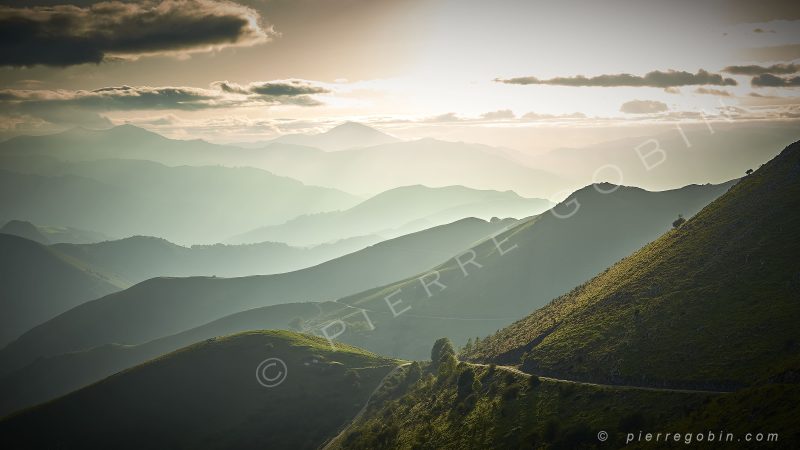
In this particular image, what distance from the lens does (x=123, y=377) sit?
188250 millimetres

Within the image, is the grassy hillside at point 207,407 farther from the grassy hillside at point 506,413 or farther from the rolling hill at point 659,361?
the grassy hillside at point 506,413

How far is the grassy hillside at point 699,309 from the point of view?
78938 mm

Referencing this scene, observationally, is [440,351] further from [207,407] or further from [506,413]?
[506,413]

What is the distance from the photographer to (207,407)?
170 m

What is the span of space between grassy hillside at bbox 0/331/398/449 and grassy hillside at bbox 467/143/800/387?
6222 cm

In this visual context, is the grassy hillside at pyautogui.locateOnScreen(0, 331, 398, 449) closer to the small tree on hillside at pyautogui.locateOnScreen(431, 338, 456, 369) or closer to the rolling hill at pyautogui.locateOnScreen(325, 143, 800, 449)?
the small tree on hillside at pyautogui.locateOnScreen(431, 338, 456, 369)

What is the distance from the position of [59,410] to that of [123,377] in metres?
21.8

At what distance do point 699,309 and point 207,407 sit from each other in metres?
153

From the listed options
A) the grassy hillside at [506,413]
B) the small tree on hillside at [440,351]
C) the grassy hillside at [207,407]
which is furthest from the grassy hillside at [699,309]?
the grassy hillside at [207,407]

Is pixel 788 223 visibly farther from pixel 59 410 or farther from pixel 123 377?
pixel 59 410

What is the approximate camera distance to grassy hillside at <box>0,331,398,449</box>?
511 ft

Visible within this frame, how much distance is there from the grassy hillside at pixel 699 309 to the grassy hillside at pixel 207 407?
62.2 meters

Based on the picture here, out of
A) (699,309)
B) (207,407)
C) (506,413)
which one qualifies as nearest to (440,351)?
(207,407)

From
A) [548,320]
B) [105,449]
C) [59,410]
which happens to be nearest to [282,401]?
[105,449]
